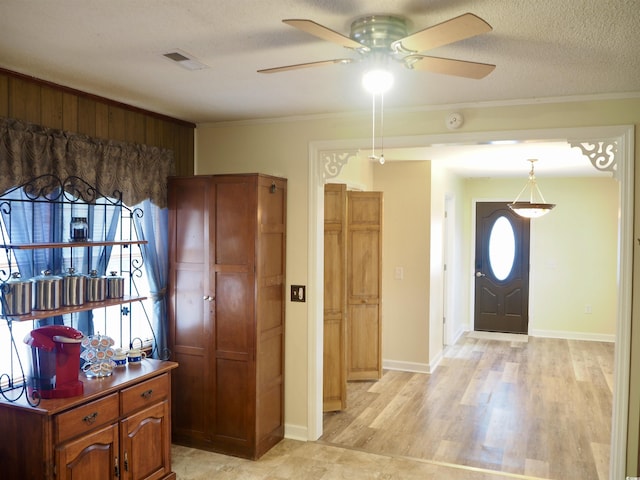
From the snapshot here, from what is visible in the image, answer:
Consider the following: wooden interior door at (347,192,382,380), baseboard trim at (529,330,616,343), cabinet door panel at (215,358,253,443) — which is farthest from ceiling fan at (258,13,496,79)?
baseboard trim at (529,330,616,343)

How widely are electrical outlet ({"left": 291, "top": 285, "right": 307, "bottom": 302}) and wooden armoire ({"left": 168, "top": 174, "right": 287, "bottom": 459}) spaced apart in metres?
0.11

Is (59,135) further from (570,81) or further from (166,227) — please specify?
(570,81)

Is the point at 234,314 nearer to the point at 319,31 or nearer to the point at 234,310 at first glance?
the point at 234,310

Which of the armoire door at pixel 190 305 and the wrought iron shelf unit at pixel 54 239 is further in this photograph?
the armoire door at pixel 190 305

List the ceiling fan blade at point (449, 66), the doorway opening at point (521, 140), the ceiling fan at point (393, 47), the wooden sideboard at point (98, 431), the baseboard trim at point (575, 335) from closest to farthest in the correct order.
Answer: the ceiling fan at point (393, 47) → the ceiling fan blade at point (449, 66) → the wooden sideboard at point (98, 431) → the doorway opening at point (521, 140) → the baseboard trim at point (575, 335)

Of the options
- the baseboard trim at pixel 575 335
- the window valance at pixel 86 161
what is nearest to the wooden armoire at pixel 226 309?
the window valance at pixel 86 161

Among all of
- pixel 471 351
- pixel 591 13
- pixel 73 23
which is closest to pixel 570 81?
pixel 591 13

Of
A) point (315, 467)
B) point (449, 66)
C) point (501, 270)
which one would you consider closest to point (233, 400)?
point (315, 467)

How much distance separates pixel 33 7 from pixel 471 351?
6.43 m

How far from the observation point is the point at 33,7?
6.66 ft

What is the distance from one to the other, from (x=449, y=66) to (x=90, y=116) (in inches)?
91.7

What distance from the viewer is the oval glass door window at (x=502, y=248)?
8.22 meters

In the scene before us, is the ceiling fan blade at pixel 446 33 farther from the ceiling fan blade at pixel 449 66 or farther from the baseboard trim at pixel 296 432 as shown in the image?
the baseboard trim at pixel 296 432

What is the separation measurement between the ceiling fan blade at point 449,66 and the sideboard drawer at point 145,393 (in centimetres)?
226
